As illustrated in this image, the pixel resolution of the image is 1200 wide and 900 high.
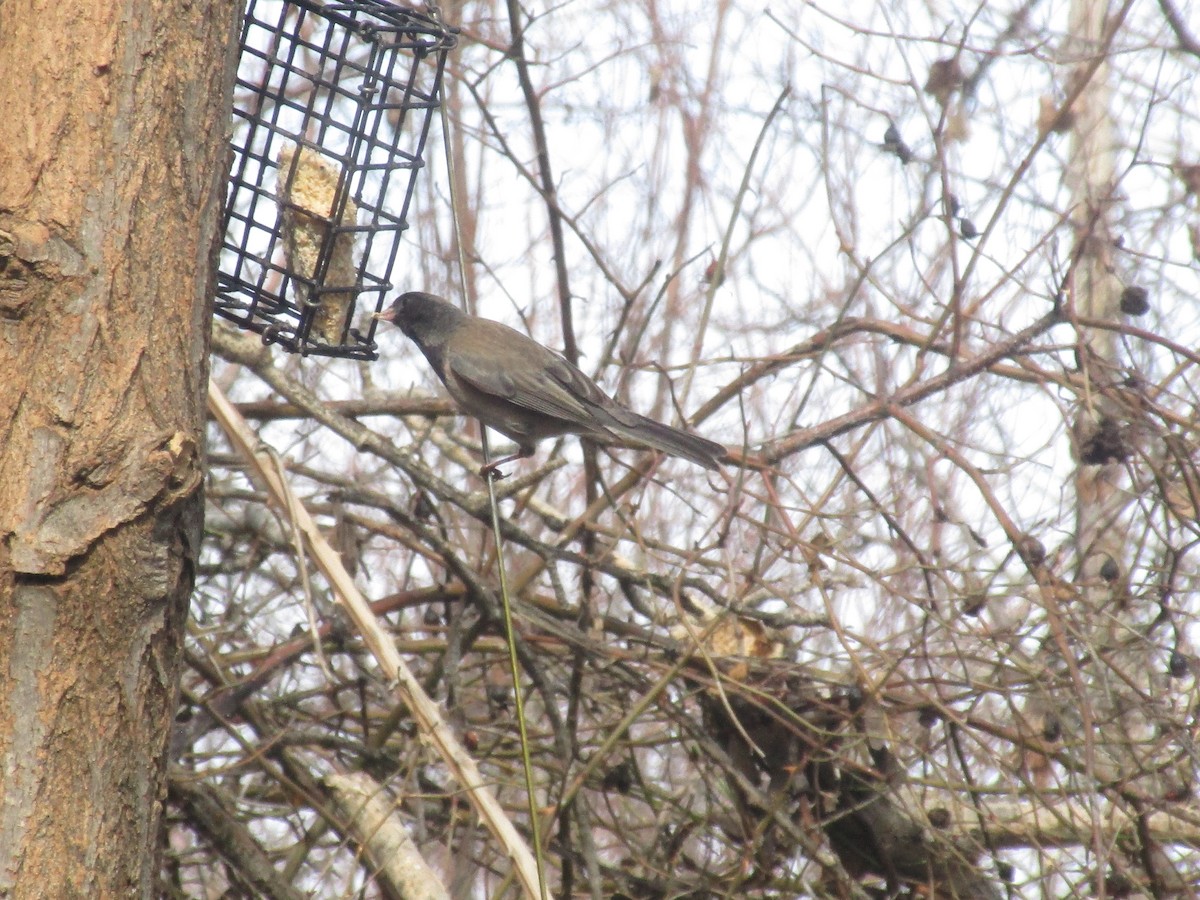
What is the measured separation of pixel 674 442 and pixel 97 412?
2687 millimetres

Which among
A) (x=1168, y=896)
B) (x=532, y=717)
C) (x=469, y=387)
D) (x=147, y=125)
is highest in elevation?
(x=147, y=125)

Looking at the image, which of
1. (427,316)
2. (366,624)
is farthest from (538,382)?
(366,624)

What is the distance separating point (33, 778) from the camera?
5.89 ft

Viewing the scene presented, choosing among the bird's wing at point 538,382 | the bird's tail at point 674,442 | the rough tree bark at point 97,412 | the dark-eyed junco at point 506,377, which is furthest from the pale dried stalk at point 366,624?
the bird's wing at point 538,382

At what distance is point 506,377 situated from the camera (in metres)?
Result: 5.10

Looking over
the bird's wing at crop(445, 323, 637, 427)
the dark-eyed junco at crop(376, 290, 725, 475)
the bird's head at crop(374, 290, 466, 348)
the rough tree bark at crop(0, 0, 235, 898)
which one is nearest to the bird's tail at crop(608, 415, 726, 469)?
the dark-eyed junco at crop(376, 290, 725, 475)

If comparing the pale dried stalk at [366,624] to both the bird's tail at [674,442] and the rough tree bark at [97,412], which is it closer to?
the rough tree bark at [97,412]

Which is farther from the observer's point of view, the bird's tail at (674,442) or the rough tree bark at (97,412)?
the bird's tail at (674,442)

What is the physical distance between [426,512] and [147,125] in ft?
9.58

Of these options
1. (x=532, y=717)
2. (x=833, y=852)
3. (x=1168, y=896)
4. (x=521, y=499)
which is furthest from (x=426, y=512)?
(x=1168, y=896)

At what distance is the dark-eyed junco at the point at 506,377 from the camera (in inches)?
195

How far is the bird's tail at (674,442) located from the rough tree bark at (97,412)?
234cm

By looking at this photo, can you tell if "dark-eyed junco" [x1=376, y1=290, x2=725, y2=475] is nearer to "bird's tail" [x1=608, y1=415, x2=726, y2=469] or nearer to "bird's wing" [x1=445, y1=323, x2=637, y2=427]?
"bird's wing" [x1=445, y1=323, x2=637, y2=427]

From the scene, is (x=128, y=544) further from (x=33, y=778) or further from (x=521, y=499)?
(x=521, y=499)
